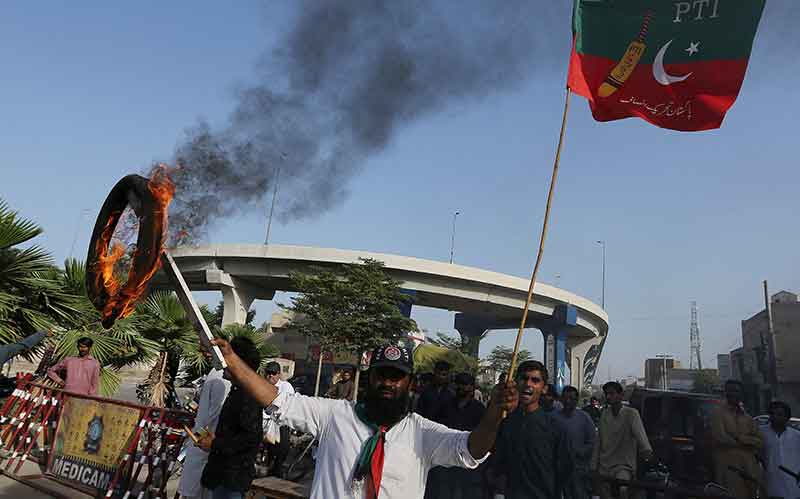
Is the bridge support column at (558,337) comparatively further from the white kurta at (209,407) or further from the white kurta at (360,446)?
the white kurta at (360,446)

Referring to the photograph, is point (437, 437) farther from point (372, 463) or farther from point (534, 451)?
point (534, 451)

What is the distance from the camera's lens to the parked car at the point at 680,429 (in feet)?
25.3

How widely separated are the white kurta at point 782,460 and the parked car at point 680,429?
1228 mm

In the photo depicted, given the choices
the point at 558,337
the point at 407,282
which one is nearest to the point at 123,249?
the point at 407,282

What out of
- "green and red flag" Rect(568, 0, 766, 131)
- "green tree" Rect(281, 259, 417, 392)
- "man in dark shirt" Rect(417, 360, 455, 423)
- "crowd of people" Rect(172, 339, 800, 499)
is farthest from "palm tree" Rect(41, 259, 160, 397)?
"green tree" Rect(281, 259, 417, 392)

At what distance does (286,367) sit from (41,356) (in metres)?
21.1

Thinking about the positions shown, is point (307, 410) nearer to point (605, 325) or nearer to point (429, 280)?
point (429, 280)

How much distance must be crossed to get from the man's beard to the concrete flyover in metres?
31.2

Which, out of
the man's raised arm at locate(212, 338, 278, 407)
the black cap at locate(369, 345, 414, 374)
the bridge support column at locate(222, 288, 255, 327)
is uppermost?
the bridge support column at locate(222, 288, 255, 327)

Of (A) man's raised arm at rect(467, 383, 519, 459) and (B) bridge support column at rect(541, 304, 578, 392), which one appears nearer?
(A) man's raised arm at rect(467, 383, 519, 459)

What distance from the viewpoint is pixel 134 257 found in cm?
305

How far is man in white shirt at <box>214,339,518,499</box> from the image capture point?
2.33 meters

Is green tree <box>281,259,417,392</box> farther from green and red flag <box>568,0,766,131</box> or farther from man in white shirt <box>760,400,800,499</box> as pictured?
green and red flag <box>568,0,766,131</box>

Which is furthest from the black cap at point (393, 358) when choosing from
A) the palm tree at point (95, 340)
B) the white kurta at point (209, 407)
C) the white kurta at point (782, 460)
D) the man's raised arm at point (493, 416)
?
the palm tree at point (95, 340)
